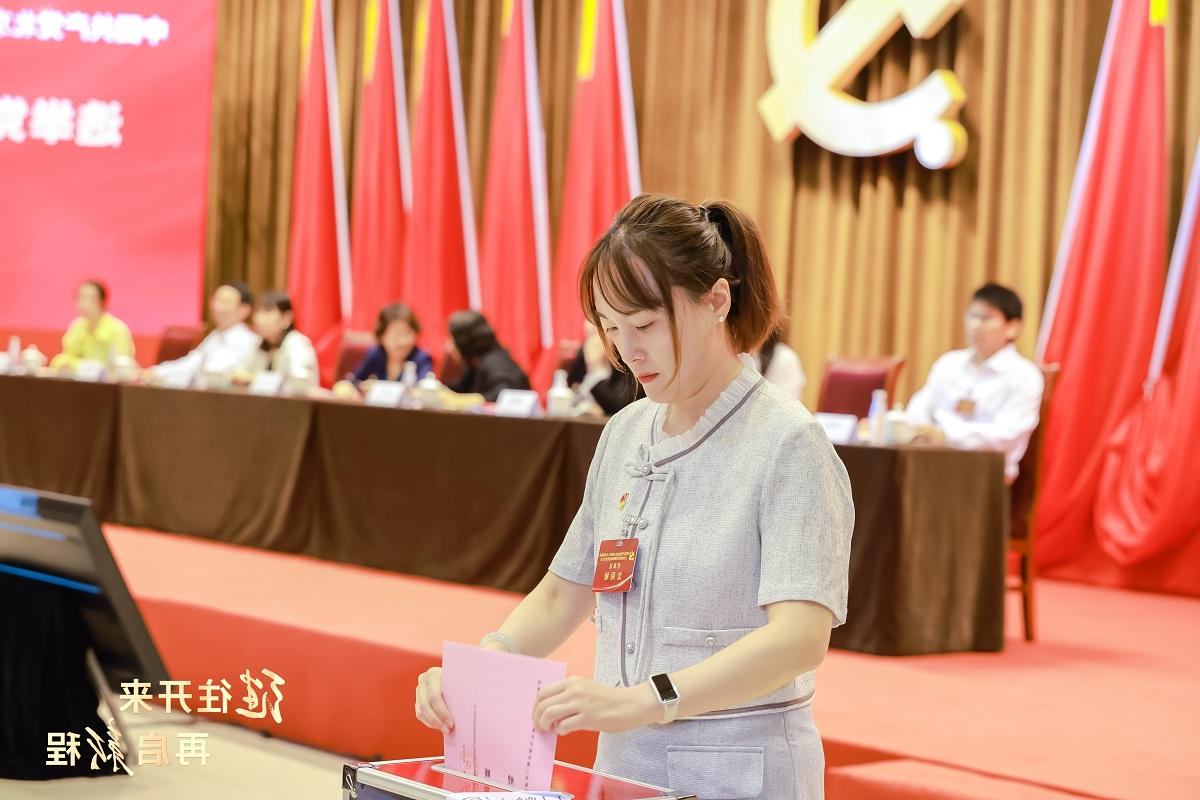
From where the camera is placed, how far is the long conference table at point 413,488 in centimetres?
362

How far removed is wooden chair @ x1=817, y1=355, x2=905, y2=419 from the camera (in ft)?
16.3

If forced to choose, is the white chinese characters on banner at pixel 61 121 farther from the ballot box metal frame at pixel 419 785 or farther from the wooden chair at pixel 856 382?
the ballot box metal frame at pixel 419 785

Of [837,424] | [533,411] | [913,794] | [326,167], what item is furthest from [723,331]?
[326,167]

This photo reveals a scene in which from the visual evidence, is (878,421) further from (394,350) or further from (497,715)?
(497,715)

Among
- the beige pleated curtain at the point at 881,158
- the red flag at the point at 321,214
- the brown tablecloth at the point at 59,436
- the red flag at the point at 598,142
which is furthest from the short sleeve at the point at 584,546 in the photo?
the red flag at the point at 321,214

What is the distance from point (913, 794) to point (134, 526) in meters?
4.04

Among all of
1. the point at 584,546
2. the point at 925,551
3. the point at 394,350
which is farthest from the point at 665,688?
the point at 394,350

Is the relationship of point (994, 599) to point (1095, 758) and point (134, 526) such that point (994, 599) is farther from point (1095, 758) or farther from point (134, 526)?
point (134, 526)

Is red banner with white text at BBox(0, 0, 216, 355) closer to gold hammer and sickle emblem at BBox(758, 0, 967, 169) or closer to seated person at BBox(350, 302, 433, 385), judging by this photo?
seated person at BBox(350, 302, 433, 385)

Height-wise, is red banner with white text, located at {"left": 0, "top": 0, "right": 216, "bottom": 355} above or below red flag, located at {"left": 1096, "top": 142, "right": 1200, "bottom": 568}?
above

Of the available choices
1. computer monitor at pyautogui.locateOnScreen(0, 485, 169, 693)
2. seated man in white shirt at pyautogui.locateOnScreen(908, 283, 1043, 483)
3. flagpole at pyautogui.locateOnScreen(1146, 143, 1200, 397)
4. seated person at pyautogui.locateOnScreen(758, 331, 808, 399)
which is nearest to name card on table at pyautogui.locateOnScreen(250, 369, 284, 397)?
seated person at pyautogui.locateOnScreen(758, 331, 808, 399)

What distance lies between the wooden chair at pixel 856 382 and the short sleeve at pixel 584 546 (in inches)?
141

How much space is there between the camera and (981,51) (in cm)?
576

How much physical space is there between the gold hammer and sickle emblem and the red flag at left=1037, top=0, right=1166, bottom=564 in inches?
21.7
